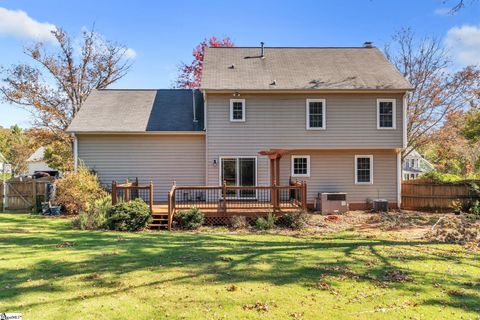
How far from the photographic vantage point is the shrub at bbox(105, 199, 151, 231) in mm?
10750

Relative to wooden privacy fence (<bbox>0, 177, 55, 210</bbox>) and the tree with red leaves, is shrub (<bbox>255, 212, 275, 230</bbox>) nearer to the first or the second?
wooden privacy fence (<bbox>0, 177, 55, 210</bbox>)

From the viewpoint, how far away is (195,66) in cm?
2878

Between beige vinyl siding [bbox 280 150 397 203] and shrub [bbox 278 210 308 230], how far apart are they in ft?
13.7

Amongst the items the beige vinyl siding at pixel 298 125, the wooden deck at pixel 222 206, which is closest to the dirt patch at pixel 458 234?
the wooden deck at pixel 222 206

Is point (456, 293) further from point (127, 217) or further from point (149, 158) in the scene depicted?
point (149, 158)

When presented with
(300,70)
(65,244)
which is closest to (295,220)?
(65,244)

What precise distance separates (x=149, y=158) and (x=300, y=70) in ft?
28.4

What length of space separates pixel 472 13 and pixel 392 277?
5.86 m

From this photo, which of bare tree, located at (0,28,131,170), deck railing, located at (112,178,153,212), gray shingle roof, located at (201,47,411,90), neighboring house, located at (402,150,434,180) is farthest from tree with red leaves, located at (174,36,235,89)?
neighboring house, located at (402,150,434,180)

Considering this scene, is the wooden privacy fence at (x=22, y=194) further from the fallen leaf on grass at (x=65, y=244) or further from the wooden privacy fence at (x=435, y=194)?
the wooden privacy fence at (x=435, y=194)

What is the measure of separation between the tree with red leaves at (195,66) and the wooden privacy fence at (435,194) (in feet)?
62.4

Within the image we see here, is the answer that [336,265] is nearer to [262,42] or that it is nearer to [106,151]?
[106,151]

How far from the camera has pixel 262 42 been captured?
18453mm

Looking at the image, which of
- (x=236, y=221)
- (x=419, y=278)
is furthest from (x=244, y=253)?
(x=236, y=221)
